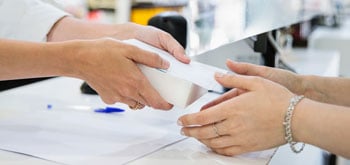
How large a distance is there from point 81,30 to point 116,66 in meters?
0.41

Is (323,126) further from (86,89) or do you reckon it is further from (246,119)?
(86,89)

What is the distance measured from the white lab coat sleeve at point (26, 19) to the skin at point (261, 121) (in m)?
0.53

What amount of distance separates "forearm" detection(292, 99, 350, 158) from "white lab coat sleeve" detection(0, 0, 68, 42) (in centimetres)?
66

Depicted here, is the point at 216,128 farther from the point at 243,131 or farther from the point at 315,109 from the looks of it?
the point at 315,109

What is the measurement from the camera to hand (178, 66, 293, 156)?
624 millimetres

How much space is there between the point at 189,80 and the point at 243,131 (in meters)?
0.11

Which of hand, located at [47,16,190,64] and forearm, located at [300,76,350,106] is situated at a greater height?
hand, located at [47,16,190,64]

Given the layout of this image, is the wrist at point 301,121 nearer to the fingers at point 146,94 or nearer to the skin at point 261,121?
the skin at point 261,121

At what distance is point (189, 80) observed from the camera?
66 cm

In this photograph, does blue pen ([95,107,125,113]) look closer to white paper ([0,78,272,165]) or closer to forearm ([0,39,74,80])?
white paper ([0,78,272,165])

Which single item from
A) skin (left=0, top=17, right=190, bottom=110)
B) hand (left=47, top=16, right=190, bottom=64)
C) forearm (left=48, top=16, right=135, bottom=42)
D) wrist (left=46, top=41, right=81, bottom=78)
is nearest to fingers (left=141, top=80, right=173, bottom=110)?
skin (left=0, top=17, right=190, bottom=110)

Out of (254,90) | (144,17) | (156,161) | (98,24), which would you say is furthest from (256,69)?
(144,17)

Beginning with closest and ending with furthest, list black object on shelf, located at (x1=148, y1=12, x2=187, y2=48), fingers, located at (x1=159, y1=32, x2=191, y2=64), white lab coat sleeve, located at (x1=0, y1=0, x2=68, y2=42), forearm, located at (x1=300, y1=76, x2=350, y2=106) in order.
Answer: fingers, located at (x1=159, y1=32, x2=191, y2=64) → forearm, located at (x1=300, y1=76, x2=350, y2=106) → white lab coat sleeve, located at (x1=0, y1=0, x2=68, y2=42) → black object on shelf, located at (x1=148, y1=12, x2=187, y2=48)

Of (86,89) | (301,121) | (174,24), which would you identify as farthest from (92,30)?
(301,121)
